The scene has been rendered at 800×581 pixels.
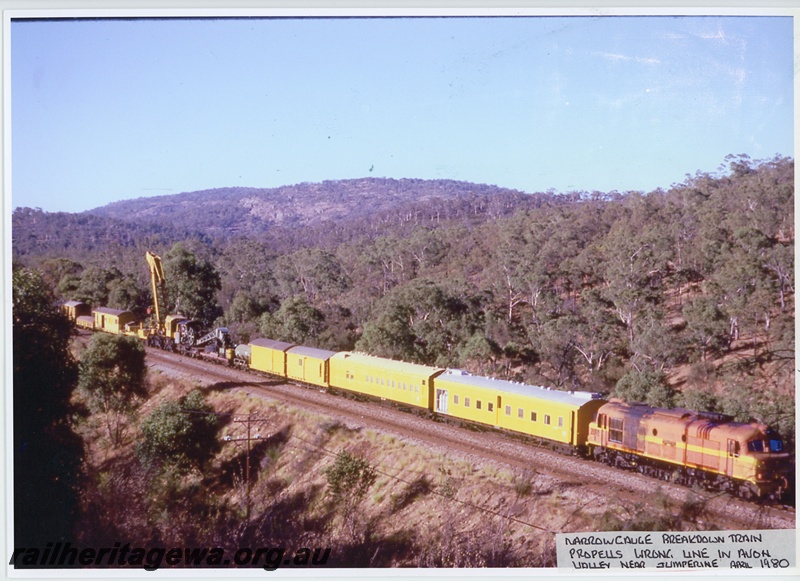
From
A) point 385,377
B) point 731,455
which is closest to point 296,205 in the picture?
point 385,377

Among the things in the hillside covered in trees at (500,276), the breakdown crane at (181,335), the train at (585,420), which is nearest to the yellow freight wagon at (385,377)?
the train at (585,420)

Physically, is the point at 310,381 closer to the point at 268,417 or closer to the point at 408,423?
the point at 268,417

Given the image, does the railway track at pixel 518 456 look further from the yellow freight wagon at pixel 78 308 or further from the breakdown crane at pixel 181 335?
the yellow freight wagon at pixel 78 308

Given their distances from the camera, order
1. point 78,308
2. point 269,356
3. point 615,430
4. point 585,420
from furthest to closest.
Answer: point 78,308 < point 269,356 < point 585,420 < point 615,430

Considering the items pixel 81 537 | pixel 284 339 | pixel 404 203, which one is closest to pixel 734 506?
pixel 81 537

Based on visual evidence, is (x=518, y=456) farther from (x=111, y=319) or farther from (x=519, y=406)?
(x=111, y=319)

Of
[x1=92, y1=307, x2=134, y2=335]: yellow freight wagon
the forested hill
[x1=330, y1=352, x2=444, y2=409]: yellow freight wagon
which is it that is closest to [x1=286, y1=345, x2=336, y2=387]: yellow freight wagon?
[x1=330, y1=352, x2=444, y2=409]: yellow freight wagon
